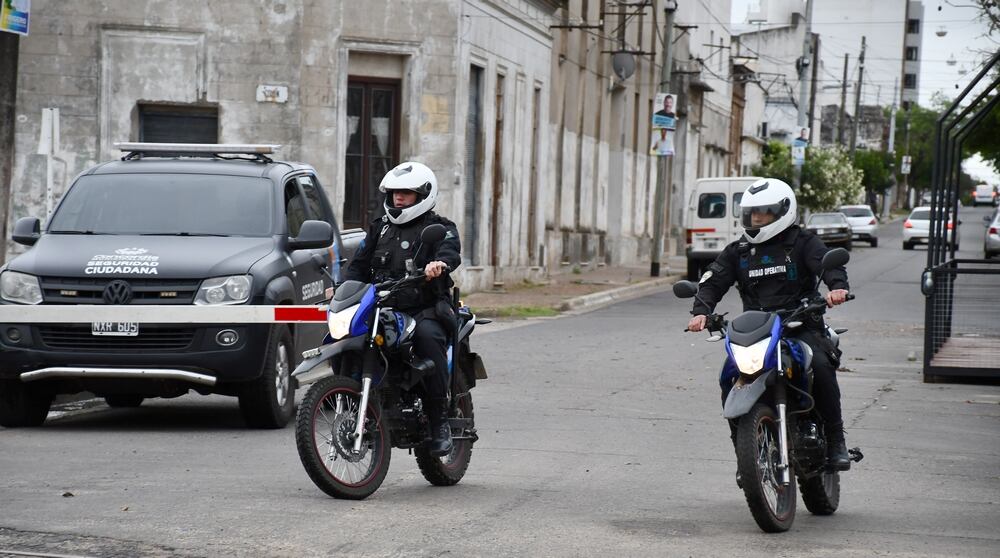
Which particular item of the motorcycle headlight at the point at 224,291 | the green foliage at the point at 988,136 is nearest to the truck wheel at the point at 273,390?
the motorcycle headlight at the point at 224,291

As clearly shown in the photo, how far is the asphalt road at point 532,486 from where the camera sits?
704 centimetres

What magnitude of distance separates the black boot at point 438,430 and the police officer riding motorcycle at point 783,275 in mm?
1447

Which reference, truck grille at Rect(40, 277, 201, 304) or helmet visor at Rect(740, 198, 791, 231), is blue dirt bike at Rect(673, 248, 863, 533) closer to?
helmet visor at Rect(740, 198, 791, 231)

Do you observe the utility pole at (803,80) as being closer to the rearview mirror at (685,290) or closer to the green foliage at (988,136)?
the green foliage at (988,136)

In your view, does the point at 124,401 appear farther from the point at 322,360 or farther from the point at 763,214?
the point at 763,214

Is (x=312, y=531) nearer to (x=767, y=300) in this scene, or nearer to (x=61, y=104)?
(x=767, y=300)

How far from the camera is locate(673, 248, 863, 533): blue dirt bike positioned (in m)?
7.28

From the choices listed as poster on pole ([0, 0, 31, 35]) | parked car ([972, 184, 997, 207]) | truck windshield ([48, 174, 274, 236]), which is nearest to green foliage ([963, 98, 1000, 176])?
poster on pole ([0, 0, 31, 35])

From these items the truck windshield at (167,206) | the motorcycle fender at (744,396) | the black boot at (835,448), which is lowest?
the black boot at (835,448)

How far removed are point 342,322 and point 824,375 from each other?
7.95ft

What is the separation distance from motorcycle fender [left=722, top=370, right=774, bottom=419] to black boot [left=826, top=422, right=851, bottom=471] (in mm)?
731

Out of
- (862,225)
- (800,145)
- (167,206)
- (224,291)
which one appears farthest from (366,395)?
(862,225)

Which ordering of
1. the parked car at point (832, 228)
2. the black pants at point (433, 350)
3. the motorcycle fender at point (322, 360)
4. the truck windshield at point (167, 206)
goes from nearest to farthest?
the motorcycle fender at point (322, 360) → the black pants at point (433, 350) → the truck windshield at point (167, 206) → the parked car at point (832, 228)

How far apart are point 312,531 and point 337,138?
1932cm
